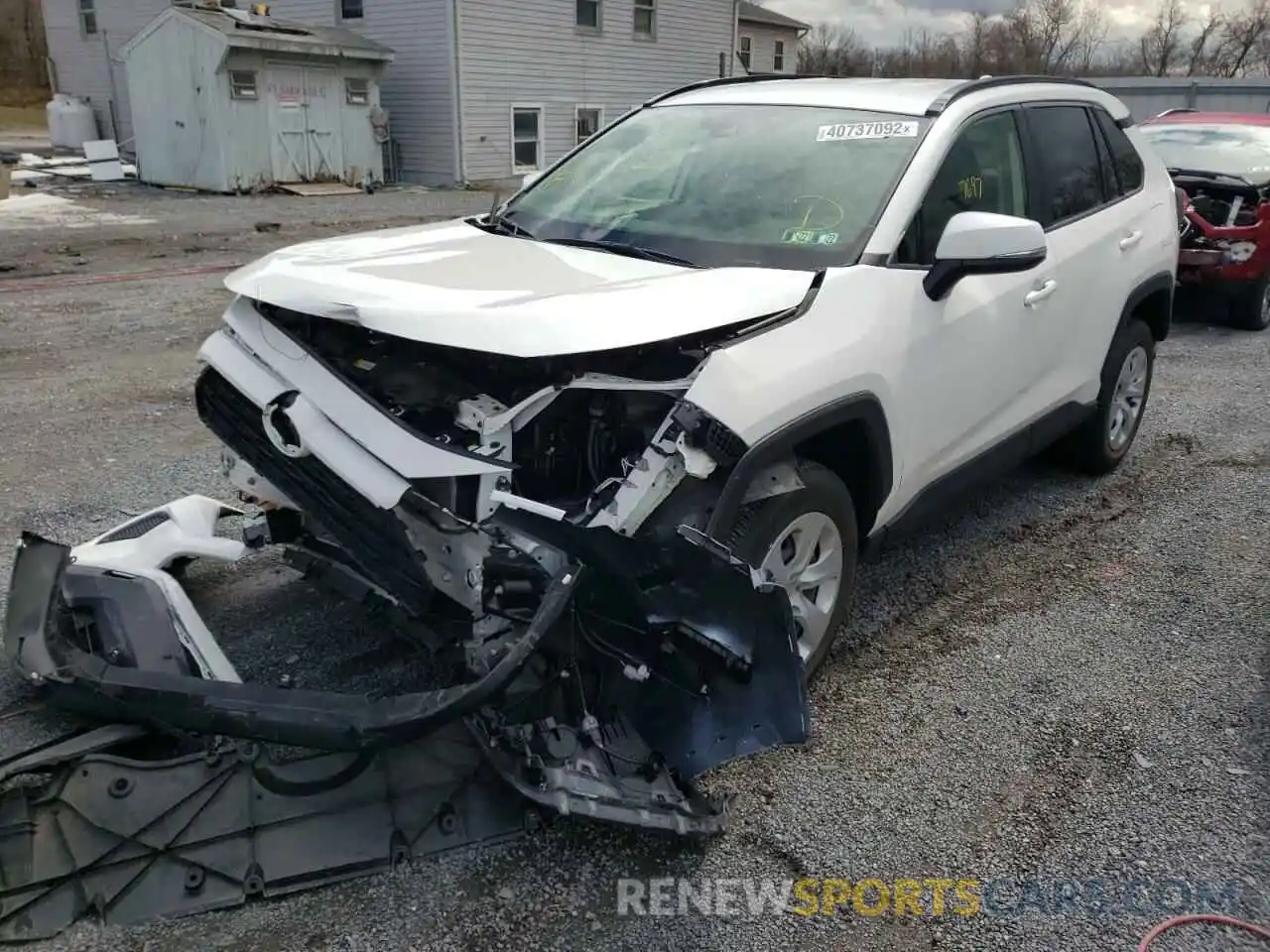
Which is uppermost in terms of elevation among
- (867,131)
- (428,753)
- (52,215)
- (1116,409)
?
(867,131)

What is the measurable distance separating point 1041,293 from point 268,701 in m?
3.20

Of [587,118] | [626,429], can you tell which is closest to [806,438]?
[626,429]

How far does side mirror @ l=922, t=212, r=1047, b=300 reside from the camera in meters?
3.34

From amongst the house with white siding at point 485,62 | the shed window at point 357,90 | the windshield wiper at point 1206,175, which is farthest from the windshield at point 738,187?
the shed window at point 357,90

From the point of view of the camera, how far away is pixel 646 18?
22969 millimetres

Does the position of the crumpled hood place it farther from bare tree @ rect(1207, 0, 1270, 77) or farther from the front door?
bare tree @ rect(1207, 0, 1270, 77)

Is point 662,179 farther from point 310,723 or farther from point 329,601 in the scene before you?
point 310,723

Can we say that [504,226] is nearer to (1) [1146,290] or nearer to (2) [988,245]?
(2) [988,245]

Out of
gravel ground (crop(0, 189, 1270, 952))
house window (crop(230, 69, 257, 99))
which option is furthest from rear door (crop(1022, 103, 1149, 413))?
house window (crop(230, 69, 257, 99))

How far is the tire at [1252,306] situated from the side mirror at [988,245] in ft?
24.2

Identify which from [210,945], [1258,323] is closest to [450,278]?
[210,945]

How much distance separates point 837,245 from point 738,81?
1588 millimetres

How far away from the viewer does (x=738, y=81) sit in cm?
469

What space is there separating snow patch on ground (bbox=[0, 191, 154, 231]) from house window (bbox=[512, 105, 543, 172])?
7952mm
